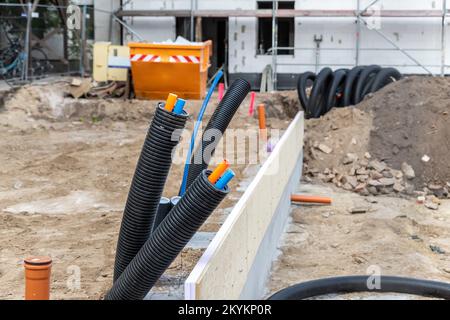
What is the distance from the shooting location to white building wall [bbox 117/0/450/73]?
20047 millimetres

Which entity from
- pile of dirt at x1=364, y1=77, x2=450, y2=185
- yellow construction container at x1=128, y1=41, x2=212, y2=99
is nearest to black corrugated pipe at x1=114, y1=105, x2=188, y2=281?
pile of dirt at x1=364, y1=77, x2=450, y2=185

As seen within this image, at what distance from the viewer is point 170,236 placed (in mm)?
4199

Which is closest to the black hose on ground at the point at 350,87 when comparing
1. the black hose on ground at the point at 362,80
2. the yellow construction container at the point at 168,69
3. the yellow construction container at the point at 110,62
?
the black hose on ground at the point at 362,80

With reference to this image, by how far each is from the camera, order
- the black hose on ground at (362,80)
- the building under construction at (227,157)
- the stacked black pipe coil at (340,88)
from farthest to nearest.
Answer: the stacked black pipe coil at (340,88) → the black hose on ground at (362,80) → the building under construction at (227,157)

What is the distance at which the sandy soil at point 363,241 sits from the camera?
685 centimetres

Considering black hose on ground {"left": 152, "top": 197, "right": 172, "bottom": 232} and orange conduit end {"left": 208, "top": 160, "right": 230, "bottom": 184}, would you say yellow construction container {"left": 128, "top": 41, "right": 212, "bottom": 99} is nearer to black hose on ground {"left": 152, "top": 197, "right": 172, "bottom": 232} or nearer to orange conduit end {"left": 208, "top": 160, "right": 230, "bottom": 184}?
black hose on ground {"left": 152, "top": 197, "right": 172, "bottom": 232}

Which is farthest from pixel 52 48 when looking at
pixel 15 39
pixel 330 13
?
pixel 330 13

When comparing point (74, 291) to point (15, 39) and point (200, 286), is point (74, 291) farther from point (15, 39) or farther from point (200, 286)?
point (15, 39)

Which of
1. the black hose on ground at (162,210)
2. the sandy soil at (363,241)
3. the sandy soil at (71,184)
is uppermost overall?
the black hose on ground at (162,210)

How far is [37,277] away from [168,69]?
513 inches

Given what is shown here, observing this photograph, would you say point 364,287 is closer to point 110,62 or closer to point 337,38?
point 110,62

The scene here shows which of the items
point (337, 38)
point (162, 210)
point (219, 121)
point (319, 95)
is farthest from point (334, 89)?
point (162, 210)

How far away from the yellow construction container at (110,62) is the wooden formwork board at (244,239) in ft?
31.0

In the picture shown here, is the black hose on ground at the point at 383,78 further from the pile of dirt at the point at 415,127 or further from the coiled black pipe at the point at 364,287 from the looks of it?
the coiled black pipe at the point at 364,287
